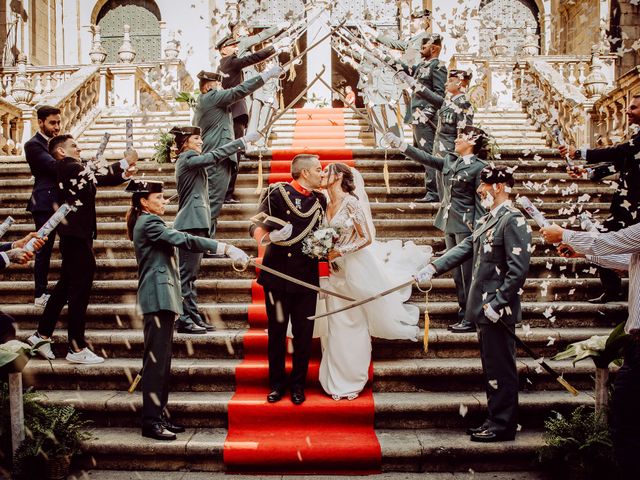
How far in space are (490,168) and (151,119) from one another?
9933mm

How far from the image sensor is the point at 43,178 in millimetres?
6066

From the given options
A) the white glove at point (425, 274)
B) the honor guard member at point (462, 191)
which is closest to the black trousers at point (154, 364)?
the white glove at point (425, 274)

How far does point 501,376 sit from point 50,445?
A: 3228 millimetres

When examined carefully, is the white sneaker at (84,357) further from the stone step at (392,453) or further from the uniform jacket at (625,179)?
the uniform jacket at (625,179)

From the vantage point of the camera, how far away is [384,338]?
17.7 ft

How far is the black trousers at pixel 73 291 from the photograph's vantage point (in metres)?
5.33

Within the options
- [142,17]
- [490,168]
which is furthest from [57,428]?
[142,17]

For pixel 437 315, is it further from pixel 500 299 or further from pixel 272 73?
pixel 272 73

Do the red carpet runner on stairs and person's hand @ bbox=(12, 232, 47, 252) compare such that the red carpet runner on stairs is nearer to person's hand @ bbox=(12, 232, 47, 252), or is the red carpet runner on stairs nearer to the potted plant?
the potted plant

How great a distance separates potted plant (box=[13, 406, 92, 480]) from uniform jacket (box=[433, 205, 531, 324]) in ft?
9.63

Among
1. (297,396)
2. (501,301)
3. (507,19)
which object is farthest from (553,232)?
(507,19)

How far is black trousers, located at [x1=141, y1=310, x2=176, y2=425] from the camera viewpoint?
14.8ft

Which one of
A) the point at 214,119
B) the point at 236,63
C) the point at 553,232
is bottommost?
the point at 553,232

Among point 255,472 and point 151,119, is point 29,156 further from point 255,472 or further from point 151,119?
point 151,119
